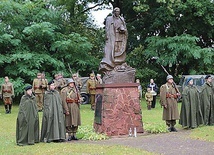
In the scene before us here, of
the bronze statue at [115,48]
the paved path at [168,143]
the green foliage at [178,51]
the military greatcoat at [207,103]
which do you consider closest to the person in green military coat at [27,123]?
the paved path at [168,143]

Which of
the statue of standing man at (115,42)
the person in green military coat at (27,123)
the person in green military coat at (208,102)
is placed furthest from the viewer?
the person in green military coat at (208,102)

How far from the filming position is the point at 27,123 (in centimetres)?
1162

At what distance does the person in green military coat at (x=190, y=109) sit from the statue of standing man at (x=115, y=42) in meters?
2.82

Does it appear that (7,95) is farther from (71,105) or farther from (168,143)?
(168,143)

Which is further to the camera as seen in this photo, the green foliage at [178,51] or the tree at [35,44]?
the green foliage at [178,51]

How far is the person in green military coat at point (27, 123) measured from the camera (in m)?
11.6

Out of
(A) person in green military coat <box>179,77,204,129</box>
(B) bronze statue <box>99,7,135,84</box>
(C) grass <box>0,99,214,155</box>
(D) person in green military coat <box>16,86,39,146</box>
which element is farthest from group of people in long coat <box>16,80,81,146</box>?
(A) person in green military coat <box>179,77,204,129</box>

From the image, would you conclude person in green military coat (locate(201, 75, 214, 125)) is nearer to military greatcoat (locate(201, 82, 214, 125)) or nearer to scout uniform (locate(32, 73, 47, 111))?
military greatcoat (locate(201, 82, 214, 125))

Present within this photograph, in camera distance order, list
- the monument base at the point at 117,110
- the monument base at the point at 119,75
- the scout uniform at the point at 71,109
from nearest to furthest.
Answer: the scout uniform at the point at 71,109 → the monument base at the point at 117,110 → the monument base at the point at 119,75

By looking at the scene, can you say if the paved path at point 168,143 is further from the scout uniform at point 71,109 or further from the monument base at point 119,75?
the monument base at point 119,75

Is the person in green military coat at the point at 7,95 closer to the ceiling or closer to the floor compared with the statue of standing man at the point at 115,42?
closer to the floor

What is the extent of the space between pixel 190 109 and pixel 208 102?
993 millimetres

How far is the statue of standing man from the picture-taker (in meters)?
13.7

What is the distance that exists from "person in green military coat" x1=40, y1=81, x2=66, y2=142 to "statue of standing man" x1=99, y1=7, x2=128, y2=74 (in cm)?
227
